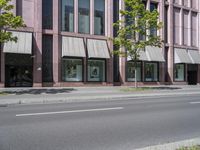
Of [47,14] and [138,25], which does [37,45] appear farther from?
[138,25]

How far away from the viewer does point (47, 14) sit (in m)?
27.2

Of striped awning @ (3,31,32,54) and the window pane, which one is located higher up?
the window pane

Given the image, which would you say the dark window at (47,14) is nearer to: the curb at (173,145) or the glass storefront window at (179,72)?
the glass storefront window at (179,72)

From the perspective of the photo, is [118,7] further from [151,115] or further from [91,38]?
[151,115]

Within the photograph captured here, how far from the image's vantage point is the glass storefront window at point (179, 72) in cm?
3644

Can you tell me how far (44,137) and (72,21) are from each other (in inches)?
931

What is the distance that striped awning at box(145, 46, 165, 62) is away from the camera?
32.1 metres

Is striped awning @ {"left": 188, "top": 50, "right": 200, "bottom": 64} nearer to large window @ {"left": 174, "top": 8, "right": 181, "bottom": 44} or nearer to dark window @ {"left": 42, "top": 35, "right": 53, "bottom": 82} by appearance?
large window @ {"left": 174, "top": 8, "right": 181, "bottom": 44}

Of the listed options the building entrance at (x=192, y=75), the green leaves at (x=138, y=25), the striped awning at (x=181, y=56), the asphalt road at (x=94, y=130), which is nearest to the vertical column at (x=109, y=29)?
the green leaves at (x=138, y=25)

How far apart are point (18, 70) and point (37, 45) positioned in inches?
137

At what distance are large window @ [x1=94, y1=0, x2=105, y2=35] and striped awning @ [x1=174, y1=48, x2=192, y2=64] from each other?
41.5 feet

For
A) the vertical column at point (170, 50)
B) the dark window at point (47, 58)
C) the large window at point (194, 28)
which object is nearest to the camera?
the dark window at point (47, 58)

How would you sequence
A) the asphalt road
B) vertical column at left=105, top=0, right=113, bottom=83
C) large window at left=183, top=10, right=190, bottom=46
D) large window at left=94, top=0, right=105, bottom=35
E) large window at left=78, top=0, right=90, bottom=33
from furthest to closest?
large window at left=183, top=10, right=190, bottom=46, large window at left=94, top=0, right=105, bottom=35, vertical column at left=105, top=0, right=113, bottom=83, large window at left=78, top=0, right=90, bottom=33, the asphalt road

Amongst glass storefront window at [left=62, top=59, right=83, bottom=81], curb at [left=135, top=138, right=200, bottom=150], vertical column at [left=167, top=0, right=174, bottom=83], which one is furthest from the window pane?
curb at [left=135, top=138, right=200, bottom=150]
